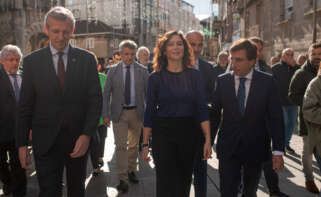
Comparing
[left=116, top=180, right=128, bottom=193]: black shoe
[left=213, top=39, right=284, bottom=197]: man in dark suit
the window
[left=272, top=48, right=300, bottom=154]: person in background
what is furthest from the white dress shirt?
the window

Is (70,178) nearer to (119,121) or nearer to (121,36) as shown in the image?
(119,121)

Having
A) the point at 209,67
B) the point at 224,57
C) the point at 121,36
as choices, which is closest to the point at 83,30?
the point at 121,36

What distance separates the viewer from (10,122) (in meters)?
4.82

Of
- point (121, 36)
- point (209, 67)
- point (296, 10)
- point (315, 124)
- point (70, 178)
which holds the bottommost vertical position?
point (70, 178)

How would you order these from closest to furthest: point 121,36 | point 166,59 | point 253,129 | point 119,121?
point 253,129 < point 166,59 < point 119,121 < point 121,36

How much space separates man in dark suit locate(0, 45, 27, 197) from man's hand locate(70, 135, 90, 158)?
2263 millimetres

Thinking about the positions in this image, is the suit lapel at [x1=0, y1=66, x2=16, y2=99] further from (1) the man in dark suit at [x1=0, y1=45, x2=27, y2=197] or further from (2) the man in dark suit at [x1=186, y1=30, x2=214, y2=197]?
(2) the man in dark suit at [x1=186, y1=30, x2=214, y2=197]

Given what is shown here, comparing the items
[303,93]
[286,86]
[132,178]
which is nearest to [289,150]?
[286,86]

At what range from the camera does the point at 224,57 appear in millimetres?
8867

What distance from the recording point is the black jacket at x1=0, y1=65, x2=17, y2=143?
4.74 metres

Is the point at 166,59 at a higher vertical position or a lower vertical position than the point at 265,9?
lower

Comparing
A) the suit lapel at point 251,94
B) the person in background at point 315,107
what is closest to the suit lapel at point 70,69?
the suit lapel at point 251,94

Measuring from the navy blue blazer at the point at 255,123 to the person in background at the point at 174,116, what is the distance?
0.27 meters

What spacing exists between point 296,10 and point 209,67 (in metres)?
13.6
